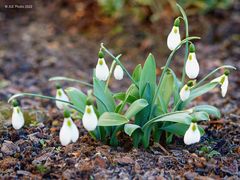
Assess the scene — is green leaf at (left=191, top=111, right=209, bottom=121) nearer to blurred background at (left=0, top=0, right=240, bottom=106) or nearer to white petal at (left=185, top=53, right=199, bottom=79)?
white petal at (left=185, top=53, right=199, bottom=79)

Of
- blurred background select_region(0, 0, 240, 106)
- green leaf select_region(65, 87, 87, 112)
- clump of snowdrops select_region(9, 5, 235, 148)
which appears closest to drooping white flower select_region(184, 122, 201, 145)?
clump of snowdrops select_region(9, 5, 235, 148)

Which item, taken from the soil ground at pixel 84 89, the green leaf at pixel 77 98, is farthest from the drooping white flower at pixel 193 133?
the green leaf at pixel 77 98

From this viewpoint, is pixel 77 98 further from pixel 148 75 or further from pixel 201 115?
pixel 201 115

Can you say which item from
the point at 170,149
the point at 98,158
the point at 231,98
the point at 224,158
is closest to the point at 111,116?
the point at 98,158

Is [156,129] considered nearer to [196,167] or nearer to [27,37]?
[196,167]

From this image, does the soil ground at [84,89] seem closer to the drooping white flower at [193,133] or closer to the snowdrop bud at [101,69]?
the drooping white flower at [193,133]

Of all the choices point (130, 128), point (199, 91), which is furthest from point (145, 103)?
point (199, 91)
